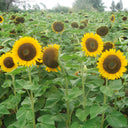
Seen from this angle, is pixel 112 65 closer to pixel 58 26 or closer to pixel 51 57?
pixel 51 57

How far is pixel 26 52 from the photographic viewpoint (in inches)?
55.1

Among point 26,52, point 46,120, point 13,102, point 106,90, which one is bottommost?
point 46,120

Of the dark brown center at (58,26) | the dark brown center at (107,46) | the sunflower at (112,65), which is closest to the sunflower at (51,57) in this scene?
the sunflower at (112,65)

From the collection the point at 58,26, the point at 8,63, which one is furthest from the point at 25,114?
the point at 58,26

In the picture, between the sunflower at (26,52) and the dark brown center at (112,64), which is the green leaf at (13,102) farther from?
the dark brown center at (112,64)

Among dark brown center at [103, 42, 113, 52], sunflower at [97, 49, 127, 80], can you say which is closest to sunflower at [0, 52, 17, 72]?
sunflower at [97, 49, 127, 80]

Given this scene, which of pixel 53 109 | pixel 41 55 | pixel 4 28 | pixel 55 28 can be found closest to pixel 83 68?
pixel 41 55

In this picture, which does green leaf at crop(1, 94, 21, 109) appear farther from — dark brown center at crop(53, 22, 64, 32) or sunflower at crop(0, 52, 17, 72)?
dark brown center at crop(53, 22, 64, 32)

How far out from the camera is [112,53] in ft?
4.46

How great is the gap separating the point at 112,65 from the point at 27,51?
2.17 feet

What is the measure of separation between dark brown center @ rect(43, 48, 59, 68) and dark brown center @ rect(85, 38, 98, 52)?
0.88ft

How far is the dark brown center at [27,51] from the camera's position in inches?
55.0

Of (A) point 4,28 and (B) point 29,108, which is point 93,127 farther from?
(A) point 4,28

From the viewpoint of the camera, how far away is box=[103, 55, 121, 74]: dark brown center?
133 centimetres
